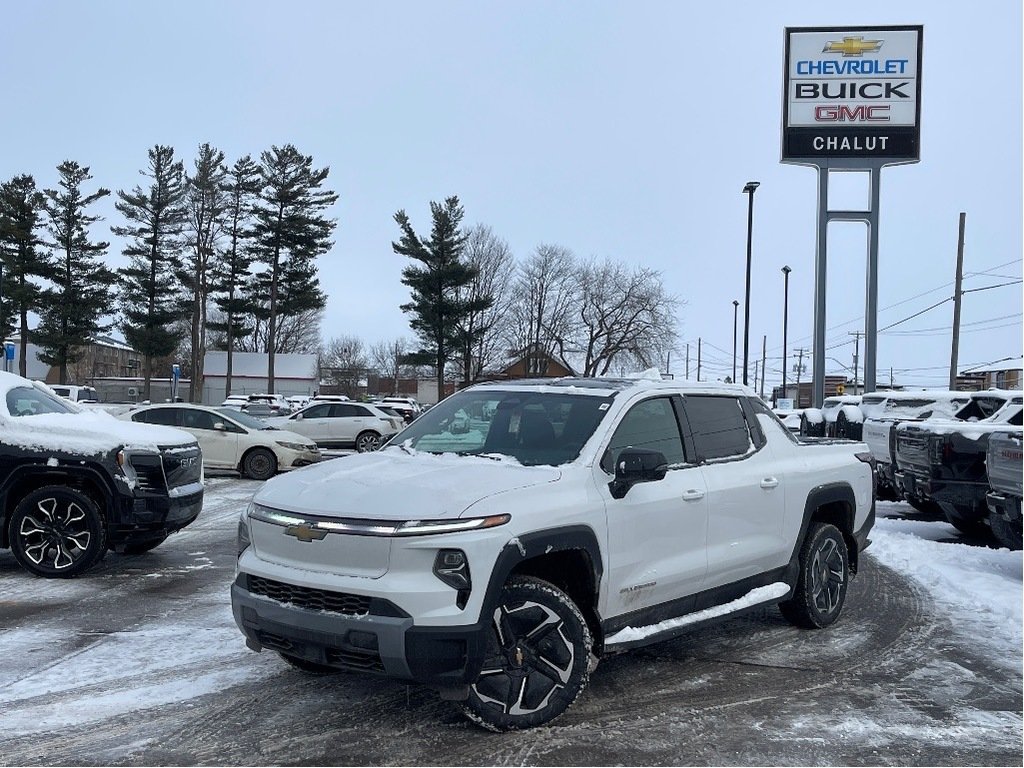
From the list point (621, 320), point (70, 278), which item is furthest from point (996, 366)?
point (70, 278)

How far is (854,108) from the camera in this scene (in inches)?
917

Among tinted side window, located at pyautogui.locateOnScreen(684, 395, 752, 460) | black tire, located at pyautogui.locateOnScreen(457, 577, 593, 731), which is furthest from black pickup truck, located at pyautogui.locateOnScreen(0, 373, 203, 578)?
tinted side window, located at pyautogui.locateOnScreen(684, 395, 752, 460)

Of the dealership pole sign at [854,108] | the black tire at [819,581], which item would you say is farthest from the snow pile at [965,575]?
the dealership pole sign at [854,108]

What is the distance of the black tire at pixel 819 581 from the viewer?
644cm

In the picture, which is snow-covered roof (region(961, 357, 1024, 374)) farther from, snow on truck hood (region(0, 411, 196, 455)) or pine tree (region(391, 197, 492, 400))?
snow on truck hood (region(0, 411, 196, 455))

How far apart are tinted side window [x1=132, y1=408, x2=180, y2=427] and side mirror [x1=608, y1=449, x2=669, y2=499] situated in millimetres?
13207

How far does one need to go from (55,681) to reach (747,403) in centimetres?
468

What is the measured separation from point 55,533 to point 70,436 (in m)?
0.85

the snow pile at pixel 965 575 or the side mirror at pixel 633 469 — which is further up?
the side mirror at pixel 633 469

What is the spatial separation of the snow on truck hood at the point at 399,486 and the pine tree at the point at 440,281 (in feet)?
144

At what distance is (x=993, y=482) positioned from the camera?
27.2 ft

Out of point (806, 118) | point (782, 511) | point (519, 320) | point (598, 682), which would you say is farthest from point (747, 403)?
point (519, 320)

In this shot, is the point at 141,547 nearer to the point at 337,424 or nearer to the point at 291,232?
the point at 337,424

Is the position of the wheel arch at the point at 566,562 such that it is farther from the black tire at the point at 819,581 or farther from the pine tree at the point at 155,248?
the pine tree at the point at 155,248
